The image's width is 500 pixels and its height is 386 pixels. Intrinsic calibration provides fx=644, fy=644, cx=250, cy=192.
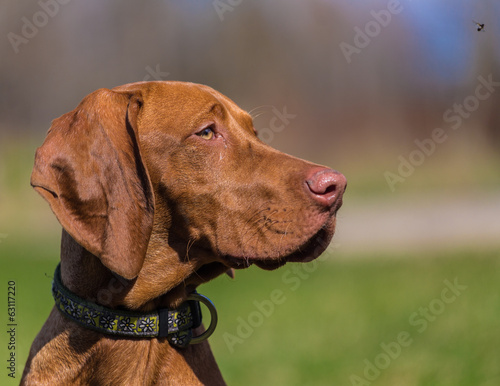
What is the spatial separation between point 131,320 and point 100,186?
581mm

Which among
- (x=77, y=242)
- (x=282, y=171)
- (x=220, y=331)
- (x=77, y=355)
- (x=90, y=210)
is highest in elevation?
(x=282, y=171)

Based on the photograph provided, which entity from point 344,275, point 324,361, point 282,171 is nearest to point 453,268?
point 344,275

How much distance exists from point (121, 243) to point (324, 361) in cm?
387

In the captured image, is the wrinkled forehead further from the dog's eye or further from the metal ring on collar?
the metal ring on collar

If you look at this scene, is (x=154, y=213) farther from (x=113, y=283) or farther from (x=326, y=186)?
(x=326, y=186)

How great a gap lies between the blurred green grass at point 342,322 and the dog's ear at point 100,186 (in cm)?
254

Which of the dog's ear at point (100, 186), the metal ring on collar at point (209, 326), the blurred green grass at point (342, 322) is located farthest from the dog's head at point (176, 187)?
the blurred green grass at point (342, 322)

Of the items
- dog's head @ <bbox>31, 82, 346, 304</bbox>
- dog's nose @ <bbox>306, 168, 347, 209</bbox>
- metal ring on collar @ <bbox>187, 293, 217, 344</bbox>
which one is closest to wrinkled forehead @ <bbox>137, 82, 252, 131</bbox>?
dog's head @ <bbox>31, 82, 346, 304</bbox>

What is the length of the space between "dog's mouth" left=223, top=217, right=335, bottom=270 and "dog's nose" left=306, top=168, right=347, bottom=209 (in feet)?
0.41

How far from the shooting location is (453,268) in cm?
893

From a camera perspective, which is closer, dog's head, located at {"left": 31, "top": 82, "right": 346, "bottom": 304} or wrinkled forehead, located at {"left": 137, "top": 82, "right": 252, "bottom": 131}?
dog's head, located at {"left": 31, "top": 82, "right": 346, "bottom": 304}

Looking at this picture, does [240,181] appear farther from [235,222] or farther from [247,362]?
[247,362]

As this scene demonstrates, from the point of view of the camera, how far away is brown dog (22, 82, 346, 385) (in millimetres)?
2604

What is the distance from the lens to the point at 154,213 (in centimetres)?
272
